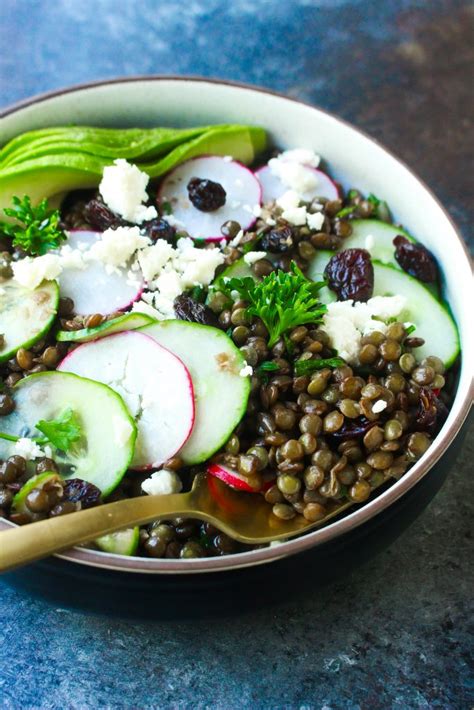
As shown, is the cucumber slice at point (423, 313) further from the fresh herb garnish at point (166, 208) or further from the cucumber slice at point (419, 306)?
the fresh herb garnish at point (166, 208)

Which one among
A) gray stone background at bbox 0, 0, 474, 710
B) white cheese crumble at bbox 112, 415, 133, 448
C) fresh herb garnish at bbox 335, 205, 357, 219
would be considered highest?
fresh herb garnish at bbox 335, 205, 357, 219

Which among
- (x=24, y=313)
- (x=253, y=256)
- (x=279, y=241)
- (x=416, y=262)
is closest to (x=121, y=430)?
(x=24, y=313)

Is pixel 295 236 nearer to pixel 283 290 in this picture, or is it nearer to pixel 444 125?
pixel 283 290

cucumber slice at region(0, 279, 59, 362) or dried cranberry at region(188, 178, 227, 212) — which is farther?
dried cranberry at region(188, 178, 227, 212)

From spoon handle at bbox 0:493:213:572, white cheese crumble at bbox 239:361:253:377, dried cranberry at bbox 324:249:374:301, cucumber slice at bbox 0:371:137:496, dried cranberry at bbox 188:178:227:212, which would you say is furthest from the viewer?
dried cranberry at bbox 188:178:227:212

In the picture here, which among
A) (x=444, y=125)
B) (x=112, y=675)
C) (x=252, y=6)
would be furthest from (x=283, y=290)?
(x=252, y=6)

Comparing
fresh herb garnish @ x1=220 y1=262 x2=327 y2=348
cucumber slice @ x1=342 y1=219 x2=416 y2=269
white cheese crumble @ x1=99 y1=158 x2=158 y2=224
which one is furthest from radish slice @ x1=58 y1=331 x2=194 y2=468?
cucumber slice @ x1=342 y1=219 x2=416 y2=269

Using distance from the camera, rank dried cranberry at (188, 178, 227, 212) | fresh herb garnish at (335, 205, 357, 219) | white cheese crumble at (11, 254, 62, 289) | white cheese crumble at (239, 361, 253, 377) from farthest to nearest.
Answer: fresh herb garnish at (335, 205, 357, 219)
dried cranberry at (188, 178, 227, 212)
white cheese crumble at (11, 254, 62, 289)
white cheese crumble at (239, 361, 253, 377)

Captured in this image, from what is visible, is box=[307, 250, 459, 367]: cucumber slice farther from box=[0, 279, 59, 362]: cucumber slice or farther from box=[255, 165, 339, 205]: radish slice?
box=[0, 279, 59, 362]: cucumber slice
